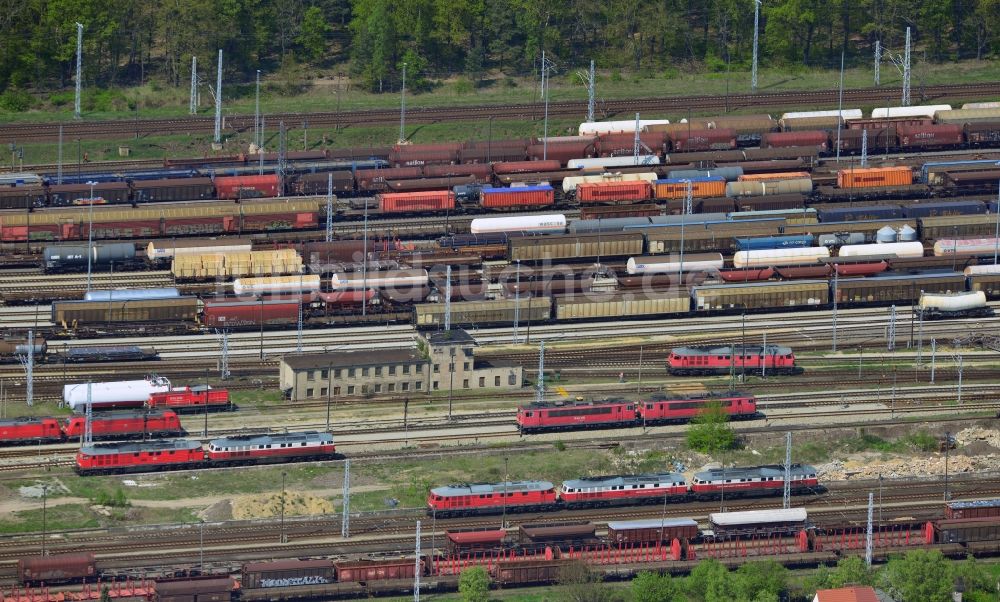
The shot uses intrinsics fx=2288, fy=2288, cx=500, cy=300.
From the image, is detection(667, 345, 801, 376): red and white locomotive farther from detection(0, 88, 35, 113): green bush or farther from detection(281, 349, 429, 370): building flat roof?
detection(0, 88, 35, 113): green bush

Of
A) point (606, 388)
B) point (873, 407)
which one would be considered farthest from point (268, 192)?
point (873, 407)

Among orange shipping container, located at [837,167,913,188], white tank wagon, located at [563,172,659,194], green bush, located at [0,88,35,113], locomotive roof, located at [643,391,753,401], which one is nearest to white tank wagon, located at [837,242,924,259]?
orange shipping container, located at [837,167,913,188]

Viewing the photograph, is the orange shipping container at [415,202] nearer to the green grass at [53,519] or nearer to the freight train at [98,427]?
the freight train at [98,427]

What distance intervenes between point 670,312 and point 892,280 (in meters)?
15.0

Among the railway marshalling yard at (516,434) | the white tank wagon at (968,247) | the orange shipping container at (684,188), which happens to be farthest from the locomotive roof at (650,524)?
the orange shipping container at (684,188)

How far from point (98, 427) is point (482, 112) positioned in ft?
232

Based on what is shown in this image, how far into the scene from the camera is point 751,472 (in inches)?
4683

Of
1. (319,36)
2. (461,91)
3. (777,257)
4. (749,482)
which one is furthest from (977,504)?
(319,36)

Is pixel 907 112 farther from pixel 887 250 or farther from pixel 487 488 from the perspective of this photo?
pixel 487 488

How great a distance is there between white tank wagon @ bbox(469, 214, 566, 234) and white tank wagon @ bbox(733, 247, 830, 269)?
12937 mm

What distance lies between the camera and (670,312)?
486 feet

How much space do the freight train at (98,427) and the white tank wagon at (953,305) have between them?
5186 cm

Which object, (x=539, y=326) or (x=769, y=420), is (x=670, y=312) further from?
(x=769, y=420)

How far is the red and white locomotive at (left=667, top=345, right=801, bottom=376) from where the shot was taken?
13600 centimetres
